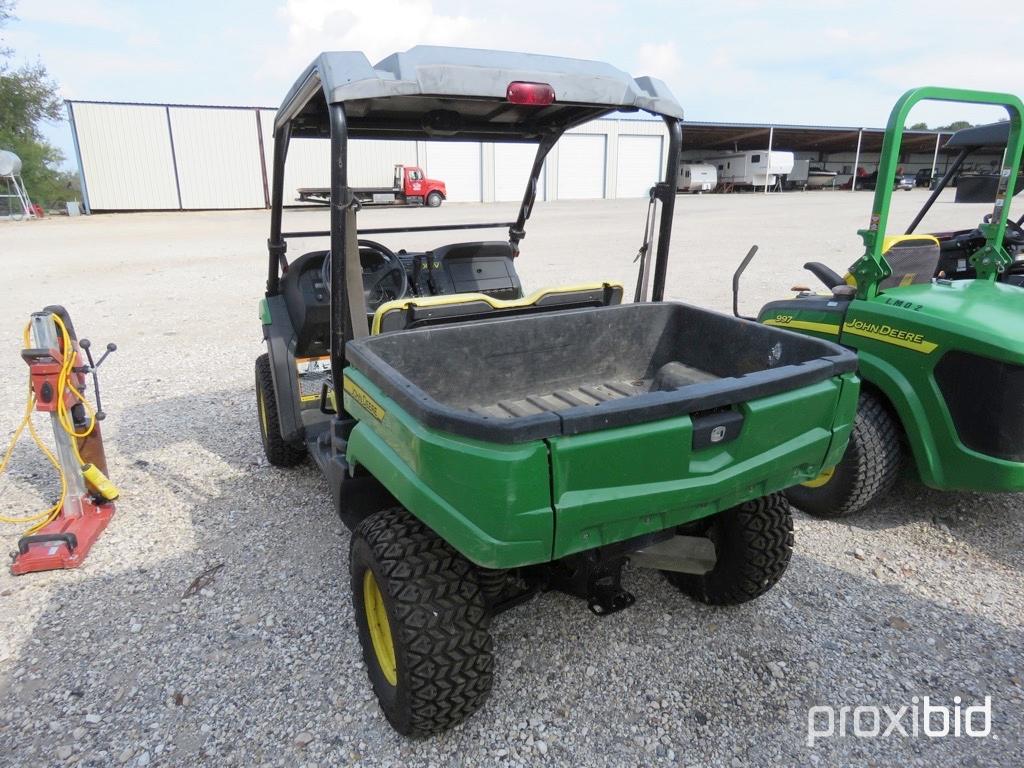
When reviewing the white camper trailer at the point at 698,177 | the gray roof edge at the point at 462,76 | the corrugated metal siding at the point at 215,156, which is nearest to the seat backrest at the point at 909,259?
the gray roof edge at the point at 462,76

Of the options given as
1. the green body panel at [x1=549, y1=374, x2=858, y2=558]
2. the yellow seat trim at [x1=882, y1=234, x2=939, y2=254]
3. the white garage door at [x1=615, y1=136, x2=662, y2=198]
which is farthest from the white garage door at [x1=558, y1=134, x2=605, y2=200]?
the green body panel at [x1=549, y1=374, x2=858, y2=558]

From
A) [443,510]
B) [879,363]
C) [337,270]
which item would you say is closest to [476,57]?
[337,270]

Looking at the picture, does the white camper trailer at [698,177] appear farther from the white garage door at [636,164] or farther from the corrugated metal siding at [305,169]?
the corrugated metal siding at [305,169]

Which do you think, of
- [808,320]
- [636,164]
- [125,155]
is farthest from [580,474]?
[636,164]

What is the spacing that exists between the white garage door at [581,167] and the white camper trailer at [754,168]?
9114 millimetres

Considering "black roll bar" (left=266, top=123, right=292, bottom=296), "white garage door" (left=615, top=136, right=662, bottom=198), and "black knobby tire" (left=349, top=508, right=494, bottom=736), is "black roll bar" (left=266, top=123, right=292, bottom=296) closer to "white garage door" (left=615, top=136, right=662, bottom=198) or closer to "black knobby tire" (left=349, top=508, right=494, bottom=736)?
"black knobby tire" (left=349, top=508, right=494, bottom=736)

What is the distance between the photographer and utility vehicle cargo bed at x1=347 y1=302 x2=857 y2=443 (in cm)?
235

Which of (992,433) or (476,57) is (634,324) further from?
(992,433)

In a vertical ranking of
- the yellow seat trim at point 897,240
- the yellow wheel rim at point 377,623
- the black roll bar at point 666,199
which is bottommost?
the yellow wheel rim at point 377,623

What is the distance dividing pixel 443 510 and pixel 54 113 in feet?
132

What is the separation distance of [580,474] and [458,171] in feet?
104

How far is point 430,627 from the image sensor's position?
73.5 inches

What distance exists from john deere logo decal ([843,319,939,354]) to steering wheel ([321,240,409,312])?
2.19m

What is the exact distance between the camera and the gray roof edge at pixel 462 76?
2.10m
